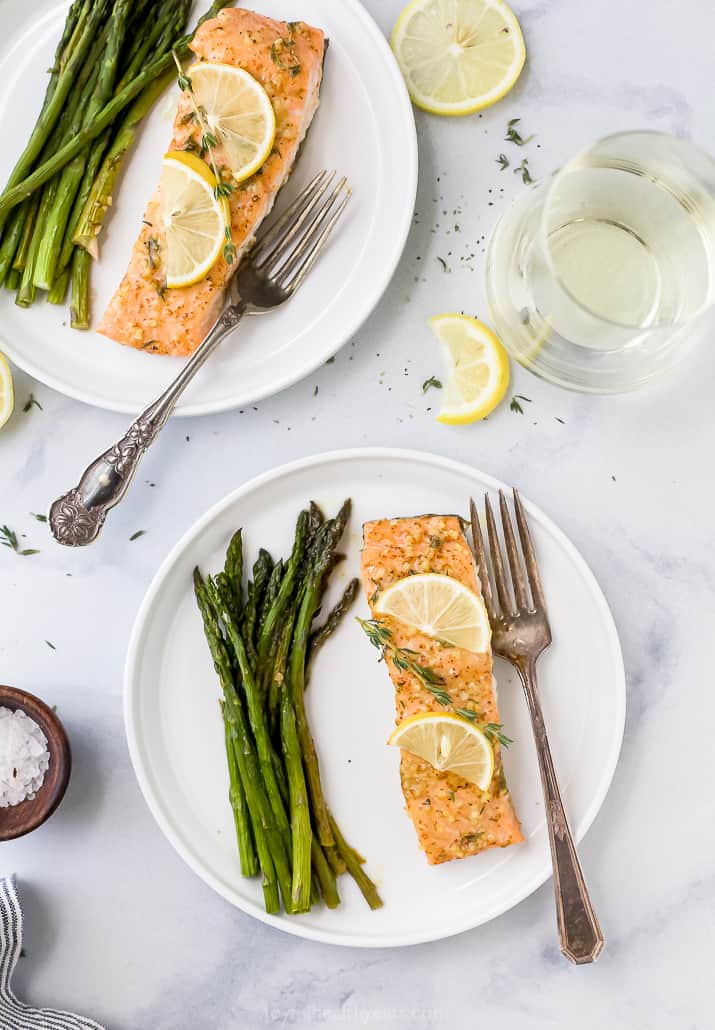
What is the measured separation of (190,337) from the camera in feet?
9.84

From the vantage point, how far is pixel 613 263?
9.69 feet

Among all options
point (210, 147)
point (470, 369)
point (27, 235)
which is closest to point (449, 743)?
point (470, 369)

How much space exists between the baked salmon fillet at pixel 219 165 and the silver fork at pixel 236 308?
7 centimetres

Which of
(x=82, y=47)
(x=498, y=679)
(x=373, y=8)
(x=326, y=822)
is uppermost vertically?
(x=373, y=8)

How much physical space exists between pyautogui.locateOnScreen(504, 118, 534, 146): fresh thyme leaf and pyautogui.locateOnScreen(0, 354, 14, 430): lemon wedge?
6.31 feet

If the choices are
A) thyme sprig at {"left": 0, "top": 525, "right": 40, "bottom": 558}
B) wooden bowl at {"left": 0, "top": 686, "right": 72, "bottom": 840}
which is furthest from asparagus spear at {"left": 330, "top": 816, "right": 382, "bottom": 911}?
thyme sprig at {"left": 0, "top": 525, "right": 40, "bottom": 558}

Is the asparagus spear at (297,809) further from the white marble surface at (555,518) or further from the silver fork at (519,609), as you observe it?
the silver fork at (519,609)

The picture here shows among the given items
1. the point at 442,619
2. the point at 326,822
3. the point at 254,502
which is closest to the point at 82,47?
the point at 254,502

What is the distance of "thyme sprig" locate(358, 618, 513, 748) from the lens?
2.81 meters

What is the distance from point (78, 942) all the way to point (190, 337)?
2.17 m

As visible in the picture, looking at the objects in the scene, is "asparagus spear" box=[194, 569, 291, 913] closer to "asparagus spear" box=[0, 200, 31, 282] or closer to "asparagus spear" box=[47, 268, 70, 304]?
"asparagus spear" box=[47, 268, 70, 304]

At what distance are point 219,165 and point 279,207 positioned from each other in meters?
0.28

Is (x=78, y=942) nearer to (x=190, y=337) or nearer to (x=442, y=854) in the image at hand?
(x=442, y=854)

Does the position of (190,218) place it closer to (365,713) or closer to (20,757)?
(365,713)
